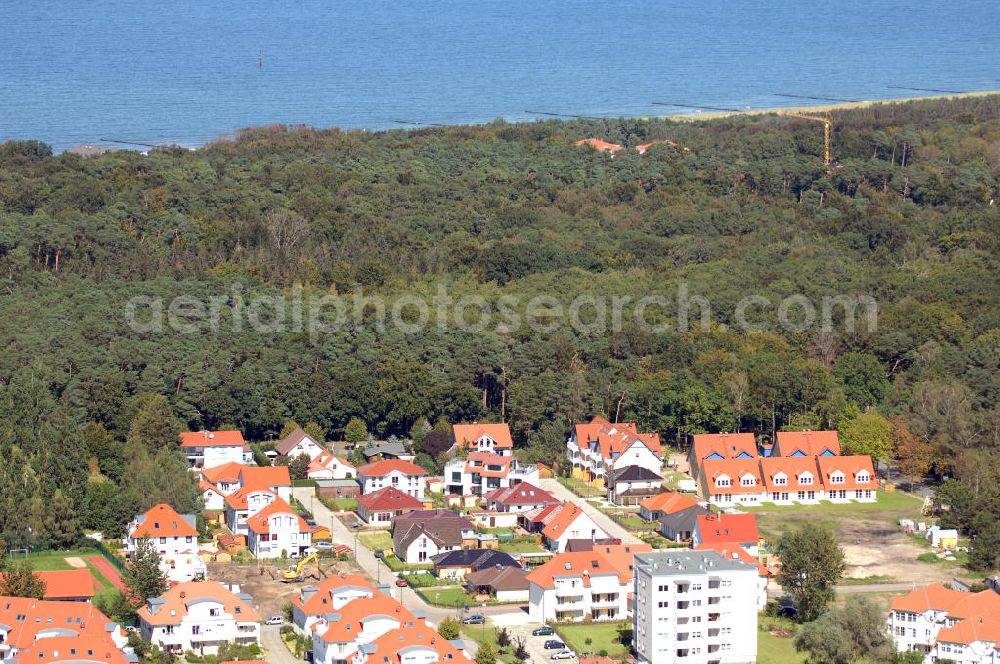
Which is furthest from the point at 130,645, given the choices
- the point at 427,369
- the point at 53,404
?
the point at 427,369

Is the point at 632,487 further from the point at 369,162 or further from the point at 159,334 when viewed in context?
the point at 369,162

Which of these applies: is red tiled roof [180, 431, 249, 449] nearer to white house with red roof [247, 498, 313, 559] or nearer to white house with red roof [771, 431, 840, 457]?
white house with red roof [247, 498, 313, 559]

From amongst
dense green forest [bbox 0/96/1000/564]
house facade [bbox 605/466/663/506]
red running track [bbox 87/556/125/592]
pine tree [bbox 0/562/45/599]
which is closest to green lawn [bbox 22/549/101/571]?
red running track [bbox 87/556/125/592]

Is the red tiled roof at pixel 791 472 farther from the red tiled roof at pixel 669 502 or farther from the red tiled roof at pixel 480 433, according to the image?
the red tiled roof at pixel 480 433

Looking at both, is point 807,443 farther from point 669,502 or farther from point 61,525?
point 61,525

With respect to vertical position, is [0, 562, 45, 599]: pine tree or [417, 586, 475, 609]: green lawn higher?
[0, 562, 45, 599]: pine tree

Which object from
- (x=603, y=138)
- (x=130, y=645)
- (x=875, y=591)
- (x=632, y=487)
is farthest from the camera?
(x=603, y=138)

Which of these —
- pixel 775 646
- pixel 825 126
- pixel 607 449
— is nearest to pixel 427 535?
pixel 607 449
